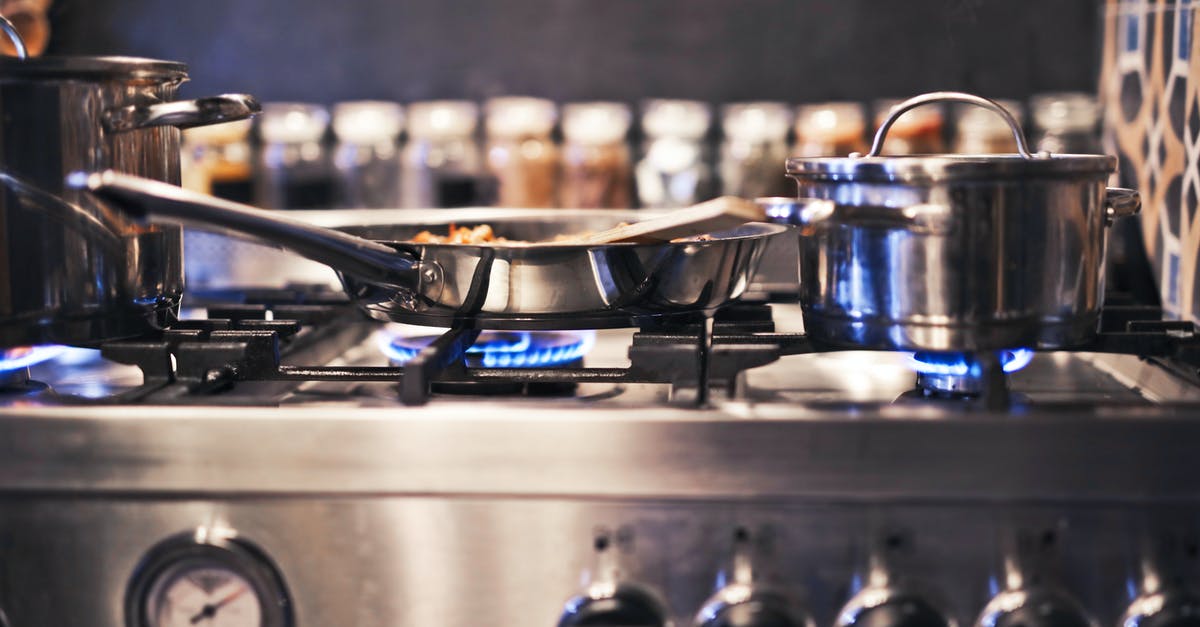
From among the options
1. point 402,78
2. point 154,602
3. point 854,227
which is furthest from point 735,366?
point 402,78

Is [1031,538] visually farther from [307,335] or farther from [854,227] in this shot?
[307,335]

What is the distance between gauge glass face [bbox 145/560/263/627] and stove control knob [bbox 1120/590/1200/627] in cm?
48

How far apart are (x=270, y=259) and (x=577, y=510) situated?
0.82 metres

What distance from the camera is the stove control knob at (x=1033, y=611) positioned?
1.92 feet

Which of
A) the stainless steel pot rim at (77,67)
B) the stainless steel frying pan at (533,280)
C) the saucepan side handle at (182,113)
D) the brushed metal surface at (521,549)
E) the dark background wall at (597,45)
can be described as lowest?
the brushed metal surface at (521,549)

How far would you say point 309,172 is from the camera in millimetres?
1858

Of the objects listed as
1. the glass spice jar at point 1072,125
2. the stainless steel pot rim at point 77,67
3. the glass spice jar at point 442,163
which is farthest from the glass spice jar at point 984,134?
the stainless steel pot rim at point 77,67

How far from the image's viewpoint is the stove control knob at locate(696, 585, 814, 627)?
0.59 meters

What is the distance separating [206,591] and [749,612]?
1.00 ft

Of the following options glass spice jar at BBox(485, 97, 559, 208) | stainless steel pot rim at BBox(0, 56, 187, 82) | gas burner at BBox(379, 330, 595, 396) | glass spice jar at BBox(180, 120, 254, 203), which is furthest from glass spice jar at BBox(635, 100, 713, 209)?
stainless steel pot rim at BBox(0, 56, 187, 82)

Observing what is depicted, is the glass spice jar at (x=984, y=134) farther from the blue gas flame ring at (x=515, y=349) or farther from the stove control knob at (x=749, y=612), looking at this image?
the stove control knob at (x=749, y=612)

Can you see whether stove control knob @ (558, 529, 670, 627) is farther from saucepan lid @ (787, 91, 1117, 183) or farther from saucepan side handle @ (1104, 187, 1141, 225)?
saucepan side handle @ (1104, 187, 1141, 225)

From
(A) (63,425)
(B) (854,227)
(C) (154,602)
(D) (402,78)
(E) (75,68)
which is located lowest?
(C) (154,602)

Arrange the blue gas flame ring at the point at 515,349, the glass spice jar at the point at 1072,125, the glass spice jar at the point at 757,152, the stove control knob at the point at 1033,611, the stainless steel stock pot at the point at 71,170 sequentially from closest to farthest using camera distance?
the stove control knob at the point at 1033,611 → the stainless steel stock pot at the point at 71,170 → the blue gas flame ring at the point at 515,349 → the glass spice jar at the point at 1072,125 → the glass spice jar at the point at 757,152
